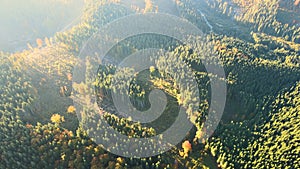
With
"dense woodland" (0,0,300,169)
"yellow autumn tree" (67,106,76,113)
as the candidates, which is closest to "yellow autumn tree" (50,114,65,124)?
"dense woodland" (0,0,300,169)

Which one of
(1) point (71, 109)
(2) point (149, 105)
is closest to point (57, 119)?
(1) point (71, 109)

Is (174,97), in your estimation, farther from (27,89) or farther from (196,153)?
(27,89)

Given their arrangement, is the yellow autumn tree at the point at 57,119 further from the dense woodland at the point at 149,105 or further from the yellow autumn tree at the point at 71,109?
the yellow autumn tree at the point at 71,109

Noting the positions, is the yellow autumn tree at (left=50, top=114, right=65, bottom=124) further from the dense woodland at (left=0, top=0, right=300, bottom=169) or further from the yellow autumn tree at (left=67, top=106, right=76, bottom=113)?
the yellow autumn tree at (left=67, top=106, right=76, bottom=113)

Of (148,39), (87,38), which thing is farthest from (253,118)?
(87,38)

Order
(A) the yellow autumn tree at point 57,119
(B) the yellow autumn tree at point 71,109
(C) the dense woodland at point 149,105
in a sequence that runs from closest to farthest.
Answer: (C) the dense woodland at point 149,105, (A) the yellow autumn tree at point 57,119, (B) the yellow autumn tree at point 71,109

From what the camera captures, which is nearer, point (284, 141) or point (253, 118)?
point (284, 141)

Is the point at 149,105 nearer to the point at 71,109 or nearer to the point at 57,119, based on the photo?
the point at 71,109

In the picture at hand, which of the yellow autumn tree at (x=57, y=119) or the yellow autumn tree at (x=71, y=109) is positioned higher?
the yellow autumn tree at (x=71, y=109)

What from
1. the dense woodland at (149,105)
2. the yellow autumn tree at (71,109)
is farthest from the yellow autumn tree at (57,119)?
the yellow autumn tree at (71,109)
